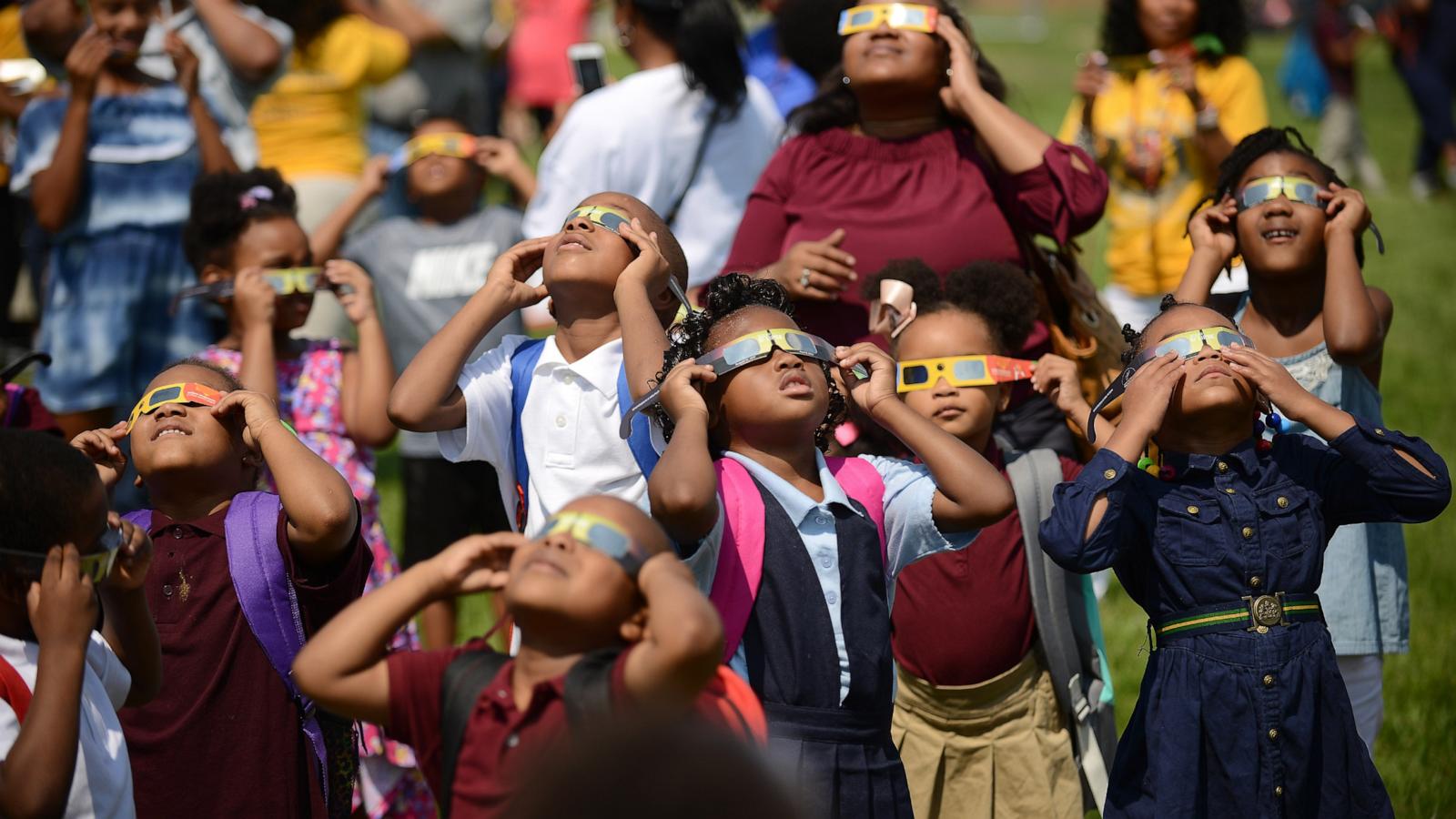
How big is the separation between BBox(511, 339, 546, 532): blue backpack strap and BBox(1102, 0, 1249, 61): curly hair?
390 cm

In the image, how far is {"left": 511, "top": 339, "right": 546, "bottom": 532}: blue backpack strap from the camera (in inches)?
166

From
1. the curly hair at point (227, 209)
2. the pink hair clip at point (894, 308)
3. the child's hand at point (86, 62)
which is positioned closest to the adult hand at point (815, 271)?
the pink hair clip at point (894, 308)

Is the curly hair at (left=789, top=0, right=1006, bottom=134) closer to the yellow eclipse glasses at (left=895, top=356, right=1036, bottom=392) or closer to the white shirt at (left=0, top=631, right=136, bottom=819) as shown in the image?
the yellow eclipse glasses at (left=895, top=356, right=1036, bottom=392)

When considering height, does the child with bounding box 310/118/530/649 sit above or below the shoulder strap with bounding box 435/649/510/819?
below

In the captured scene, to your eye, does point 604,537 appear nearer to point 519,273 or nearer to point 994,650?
point 519,273

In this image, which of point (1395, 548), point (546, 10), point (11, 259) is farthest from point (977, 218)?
point (546, 10)

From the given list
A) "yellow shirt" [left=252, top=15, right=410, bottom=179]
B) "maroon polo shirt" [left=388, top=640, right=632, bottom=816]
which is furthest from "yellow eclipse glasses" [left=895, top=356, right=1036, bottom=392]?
"yellow shirt" [left=252, top=15, right=410, bottom=179]

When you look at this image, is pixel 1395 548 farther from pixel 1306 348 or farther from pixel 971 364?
pixel 971 364

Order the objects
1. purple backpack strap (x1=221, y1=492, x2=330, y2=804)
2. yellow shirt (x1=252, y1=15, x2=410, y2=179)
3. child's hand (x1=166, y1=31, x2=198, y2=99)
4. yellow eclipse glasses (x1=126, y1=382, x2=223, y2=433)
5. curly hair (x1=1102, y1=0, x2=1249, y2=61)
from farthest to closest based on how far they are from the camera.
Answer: yellow shirt (x1=252, y1=15, x2=410, y2=179)
curly hair (x1=1102, y1=0, x2=1249, y2=61)
child's hand (x1=166, y1=31, x2=198, y2=99)
yellow eclipse glasses (x1=126, y1=382, x2=223, y2=433)
purple backpack strap (x1=221, y1=492, x2=330, y2=804)

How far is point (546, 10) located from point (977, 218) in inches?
384

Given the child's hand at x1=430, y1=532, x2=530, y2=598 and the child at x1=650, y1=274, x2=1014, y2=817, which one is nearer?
the child's hand at x1=430, y1=532, x2=530, y2=598

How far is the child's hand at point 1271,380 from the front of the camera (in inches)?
148

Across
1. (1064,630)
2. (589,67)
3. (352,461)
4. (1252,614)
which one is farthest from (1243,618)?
(589,67)

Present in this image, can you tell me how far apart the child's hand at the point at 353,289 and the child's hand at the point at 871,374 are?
1951 millimetres
